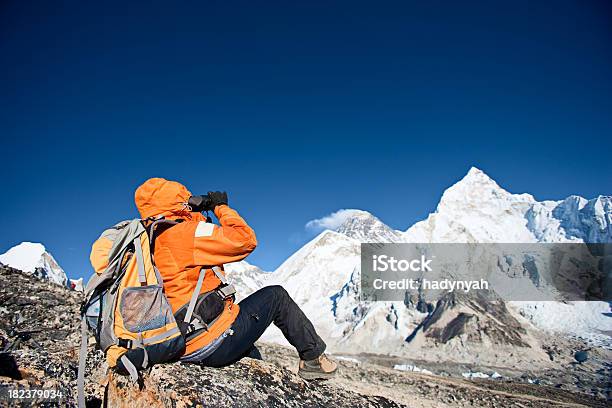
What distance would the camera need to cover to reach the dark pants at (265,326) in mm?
4309

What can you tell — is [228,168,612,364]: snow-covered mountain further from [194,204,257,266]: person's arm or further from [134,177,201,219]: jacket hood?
[134,177,201,219]: jacket hood

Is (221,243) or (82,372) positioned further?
(221,243)

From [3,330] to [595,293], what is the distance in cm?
16552

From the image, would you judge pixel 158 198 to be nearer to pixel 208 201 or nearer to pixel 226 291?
pixel 208 201

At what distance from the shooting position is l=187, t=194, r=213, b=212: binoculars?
14.1 ft

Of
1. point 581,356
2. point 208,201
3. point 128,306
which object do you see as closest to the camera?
point 128,306

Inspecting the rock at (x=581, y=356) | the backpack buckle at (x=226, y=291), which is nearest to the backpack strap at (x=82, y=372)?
the backpack buckle at (x=226, y=291)

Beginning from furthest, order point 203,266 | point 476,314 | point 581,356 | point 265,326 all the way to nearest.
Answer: point 476,314 → point 581,356 → point 265,326 → point 203,266

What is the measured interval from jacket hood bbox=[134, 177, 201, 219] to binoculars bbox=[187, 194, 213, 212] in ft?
0.40

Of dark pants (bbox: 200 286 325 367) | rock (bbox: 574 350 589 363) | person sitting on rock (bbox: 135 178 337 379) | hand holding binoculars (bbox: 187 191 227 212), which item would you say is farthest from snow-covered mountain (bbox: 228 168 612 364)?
hand holding binoculars (bbox: 187 191 227 212)

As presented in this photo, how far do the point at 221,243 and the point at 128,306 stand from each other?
1.00 m

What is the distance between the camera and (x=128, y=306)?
3.63 m

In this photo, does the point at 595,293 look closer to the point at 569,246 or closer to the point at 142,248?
the point at 569,246

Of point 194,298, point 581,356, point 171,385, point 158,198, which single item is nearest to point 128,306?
point 194,298
